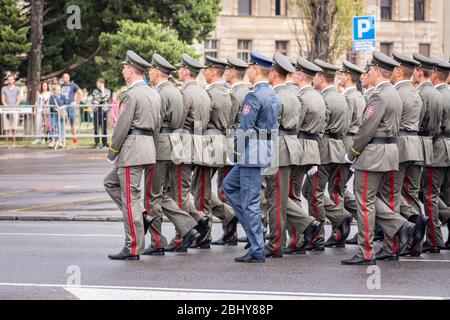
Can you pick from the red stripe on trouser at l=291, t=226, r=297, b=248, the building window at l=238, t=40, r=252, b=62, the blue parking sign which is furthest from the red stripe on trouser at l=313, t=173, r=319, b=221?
the building window at l=238, t=40, r=252, b=62

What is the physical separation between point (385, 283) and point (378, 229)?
3290mm

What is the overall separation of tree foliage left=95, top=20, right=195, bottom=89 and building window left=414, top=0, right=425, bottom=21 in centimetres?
3419

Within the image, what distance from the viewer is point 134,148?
40.8 ft

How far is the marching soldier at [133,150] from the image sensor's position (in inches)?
489

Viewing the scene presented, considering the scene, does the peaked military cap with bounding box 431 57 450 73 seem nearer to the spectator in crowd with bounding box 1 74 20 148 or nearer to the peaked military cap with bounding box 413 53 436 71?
the peaked military cap with bounding box 413 53 436 71

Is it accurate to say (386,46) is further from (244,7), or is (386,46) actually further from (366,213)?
(366,213)

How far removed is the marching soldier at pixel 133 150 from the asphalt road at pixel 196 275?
27cm

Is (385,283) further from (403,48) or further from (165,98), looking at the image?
(403,48)

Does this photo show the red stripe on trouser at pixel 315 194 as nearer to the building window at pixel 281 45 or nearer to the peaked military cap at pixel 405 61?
the peaked military cap at pixel 405 61

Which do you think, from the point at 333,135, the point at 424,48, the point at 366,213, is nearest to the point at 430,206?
the point at 333,135

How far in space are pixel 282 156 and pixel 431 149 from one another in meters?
1.68

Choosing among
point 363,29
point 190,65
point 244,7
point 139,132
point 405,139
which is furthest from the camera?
point 244,7

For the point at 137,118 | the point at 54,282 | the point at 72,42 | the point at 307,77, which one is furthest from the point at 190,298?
the point at 72,42

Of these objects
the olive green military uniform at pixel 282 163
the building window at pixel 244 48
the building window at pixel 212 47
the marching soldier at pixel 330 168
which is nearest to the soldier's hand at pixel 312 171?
the marching soldier at pixel 330 168
